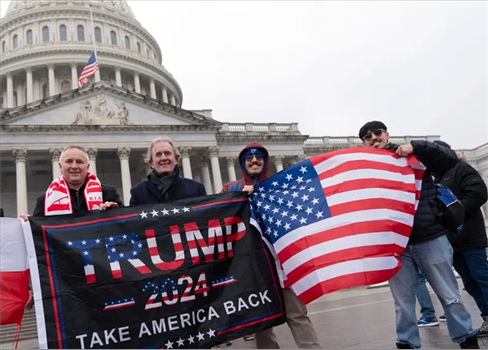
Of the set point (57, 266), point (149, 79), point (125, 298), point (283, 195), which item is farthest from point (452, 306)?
point (149, 79)

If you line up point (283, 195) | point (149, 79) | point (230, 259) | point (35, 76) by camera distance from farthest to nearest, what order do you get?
1. point (149, 79)
2. point (35, 76)
3. point (283, 195)
4. point (230, 259)

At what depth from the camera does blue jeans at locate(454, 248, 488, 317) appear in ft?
21.1

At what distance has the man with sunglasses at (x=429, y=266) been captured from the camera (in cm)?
519

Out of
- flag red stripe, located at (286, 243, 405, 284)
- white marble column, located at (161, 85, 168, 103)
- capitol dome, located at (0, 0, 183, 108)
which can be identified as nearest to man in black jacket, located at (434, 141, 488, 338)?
flag red stripe, located at (286, 243, 405, 284)

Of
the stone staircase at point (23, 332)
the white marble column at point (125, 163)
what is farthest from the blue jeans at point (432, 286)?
the white marble column at point (125, 163)

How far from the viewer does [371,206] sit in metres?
5.66

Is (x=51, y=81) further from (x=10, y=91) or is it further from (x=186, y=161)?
(x=186, y=161)

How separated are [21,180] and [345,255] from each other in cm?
3152

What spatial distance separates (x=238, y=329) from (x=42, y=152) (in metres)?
32.5

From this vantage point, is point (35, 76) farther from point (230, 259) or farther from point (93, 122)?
point (230, 259)

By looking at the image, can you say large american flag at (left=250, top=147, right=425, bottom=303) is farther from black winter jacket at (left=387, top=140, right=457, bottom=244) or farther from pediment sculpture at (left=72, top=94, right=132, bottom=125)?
pediment sculpture at (left=72, top=94, right=132, bottom=125)

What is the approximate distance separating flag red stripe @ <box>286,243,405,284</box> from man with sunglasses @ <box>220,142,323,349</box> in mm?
315

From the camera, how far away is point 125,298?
4.88m

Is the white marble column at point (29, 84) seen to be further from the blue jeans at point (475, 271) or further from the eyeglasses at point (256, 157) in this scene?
the blue jeans at point (475, 271)
